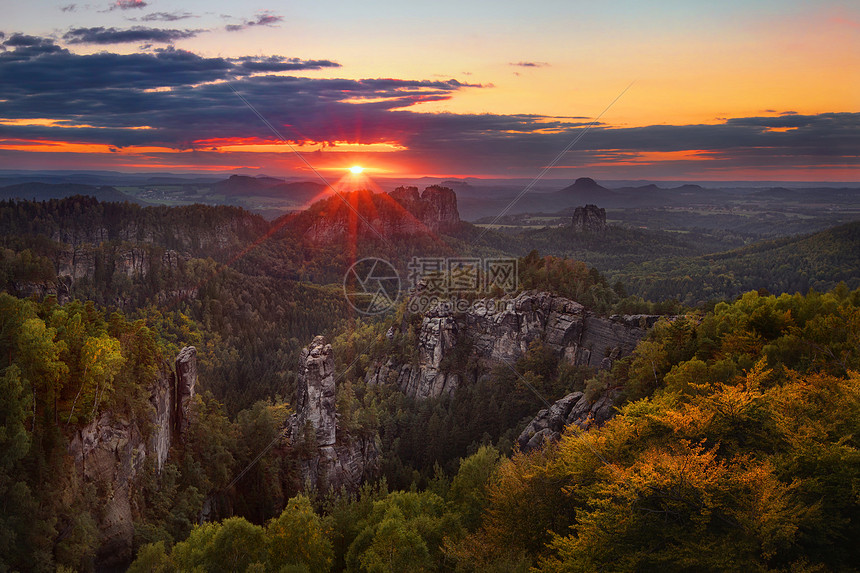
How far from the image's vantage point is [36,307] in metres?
34.9

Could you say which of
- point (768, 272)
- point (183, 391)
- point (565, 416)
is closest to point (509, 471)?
point (565, 416)

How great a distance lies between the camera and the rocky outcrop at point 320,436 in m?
49.9

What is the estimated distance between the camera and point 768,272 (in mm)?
142500

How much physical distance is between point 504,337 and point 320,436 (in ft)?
125

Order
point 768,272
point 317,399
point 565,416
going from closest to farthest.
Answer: point 565,416 < point 317,399 < point 768,272

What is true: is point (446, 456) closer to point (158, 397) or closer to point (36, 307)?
point (158, 397)

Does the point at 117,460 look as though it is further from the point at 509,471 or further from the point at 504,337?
the point at 504,337

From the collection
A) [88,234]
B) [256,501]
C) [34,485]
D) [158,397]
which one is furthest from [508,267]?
[88,234]

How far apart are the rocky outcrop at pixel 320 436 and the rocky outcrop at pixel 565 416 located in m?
17.6

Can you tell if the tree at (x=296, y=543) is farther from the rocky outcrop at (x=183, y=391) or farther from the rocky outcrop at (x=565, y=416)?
the rocky outcrop at (x=565, y=416)

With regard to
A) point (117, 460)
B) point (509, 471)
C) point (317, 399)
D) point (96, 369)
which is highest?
point (96, 369)

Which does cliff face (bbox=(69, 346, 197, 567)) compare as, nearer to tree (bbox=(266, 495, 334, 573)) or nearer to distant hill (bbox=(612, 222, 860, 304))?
tree (bbox=(266, 495, 334, 573))

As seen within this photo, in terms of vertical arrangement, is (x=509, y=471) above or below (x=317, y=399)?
above

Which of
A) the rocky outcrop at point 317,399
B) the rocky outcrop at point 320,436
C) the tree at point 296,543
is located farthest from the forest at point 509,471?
the rocky outcrop at point 317,399
